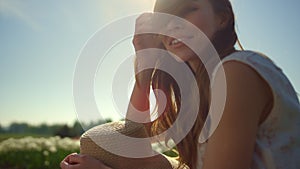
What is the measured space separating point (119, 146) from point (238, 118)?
2.42 feet

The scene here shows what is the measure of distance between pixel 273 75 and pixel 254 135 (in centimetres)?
17

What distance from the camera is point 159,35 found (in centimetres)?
160

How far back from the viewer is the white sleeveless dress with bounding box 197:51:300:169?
3.42ft

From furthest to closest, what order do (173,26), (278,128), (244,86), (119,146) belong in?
1. (119,146)
2. (173,26)
3. (278,128)
4. (244,86)

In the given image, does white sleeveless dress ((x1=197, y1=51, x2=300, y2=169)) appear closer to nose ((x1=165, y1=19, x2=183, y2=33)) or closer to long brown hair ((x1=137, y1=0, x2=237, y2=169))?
long brown hair ((x1=137, y1=0, x2=237, y2=169))

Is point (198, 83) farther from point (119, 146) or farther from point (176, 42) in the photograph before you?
point (119, 146)

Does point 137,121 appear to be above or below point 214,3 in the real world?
below

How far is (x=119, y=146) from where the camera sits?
1.60 meters

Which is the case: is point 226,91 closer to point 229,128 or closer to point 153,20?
point 229,128

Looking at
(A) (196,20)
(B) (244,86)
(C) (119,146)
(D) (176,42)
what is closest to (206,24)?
(A) (196,20)

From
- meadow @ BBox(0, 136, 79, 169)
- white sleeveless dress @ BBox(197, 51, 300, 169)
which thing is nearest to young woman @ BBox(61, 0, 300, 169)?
white sleeveless dress @ BBox(197, 51, 300, 169)

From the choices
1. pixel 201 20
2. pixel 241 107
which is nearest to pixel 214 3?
pixel 201 20

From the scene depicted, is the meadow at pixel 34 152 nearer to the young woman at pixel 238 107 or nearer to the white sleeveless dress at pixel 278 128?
the young woman at pixel 238 107

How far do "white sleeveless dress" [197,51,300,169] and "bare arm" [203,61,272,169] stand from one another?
0.14 feet
